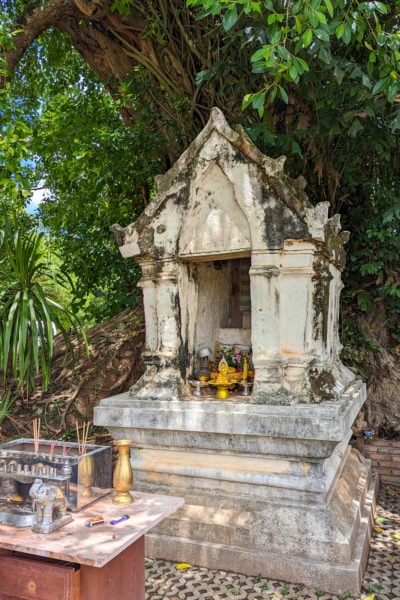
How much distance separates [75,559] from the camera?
6.42 feet

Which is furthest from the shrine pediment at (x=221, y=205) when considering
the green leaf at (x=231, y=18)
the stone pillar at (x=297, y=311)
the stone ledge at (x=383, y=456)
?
the stone ledge at (x=383, y=456)

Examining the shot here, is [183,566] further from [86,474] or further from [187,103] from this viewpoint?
[187,103]

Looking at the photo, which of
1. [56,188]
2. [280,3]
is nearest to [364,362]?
[280,3]

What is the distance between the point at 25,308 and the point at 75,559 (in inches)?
111

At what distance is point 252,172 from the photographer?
11.6ft

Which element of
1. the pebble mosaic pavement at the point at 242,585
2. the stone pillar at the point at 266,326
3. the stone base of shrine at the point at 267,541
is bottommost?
the pebble mosaic pavement at the point at 242,585

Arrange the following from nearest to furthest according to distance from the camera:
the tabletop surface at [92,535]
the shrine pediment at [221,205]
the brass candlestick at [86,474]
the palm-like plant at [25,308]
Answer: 1. the tabletop surface at [92,535]
2. the brass candlestick at [86,474]
3. the shrine pediment at [221,205]
4. the palm-like plant at [25,308]

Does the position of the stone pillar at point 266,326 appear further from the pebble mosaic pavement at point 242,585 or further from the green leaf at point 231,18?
the green leaf at point 231,18

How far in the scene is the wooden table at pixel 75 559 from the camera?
6.66ft

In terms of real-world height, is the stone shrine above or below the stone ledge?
above

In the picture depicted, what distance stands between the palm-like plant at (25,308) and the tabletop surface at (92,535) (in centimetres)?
217

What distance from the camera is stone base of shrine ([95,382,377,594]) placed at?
10.1 ft

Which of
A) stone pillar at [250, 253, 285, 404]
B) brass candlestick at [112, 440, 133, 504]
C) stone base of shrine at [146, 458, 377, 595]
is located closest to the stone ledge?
stone base of shrine at [146, 458, 377, 595]

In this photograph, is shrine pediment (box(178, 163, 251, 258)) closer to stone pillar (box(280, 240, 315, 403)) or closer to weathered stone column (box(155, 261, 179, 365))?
weathered stone column (box(155, 261, 179, 365))
